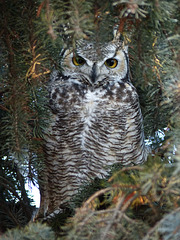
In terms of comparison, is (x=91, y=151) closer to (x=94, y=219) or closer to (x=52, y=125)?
(x=52, y=125)

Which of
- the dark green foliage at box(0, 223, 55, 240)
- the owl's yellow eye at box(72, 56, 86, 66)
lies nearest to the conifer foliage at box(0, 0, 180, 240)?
the dark green foliage at box(0, 223, 55, 240)

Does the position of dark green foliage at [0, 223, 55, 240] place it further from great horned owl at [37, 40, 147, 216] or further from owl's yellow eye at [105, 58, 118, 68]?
owl's yellow eye at [105, 58, 118, 68]

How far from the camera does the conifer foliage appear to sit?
748 millimetres

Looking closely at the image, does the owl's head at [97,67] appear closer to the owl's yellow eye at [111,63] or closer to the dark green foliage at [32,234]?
the owl's yellow eye at [111,63]

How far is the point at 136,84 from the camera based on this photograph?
1178 millimetres

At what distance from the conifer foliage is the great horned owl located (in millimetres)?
231

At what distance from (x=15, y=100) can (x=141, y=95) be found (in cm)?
106

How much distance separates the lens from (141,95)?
6.69 feet

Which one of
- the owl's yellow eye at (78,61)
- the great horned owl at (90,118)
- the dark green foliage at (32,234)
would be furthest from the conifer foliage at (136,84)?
the owl's yellow eye at (78,61)

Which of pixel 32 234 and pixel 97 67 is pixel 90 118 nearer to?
pixel 97 67

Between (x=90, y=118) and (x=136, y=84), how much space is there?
1.78 ft

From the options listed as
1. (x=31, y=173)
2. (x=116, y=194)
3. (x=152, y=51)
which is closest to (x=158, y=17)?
(x=152, y=51)

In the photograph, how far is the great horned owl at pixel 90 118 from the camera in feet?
5.51

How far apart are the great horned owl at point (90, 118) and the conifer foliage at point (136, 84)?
0.76ft
